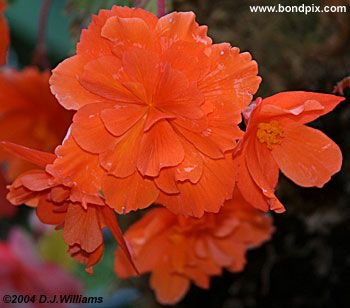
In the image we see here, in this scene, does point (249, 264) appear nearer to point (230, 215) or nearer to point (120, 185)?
point (230, 215)

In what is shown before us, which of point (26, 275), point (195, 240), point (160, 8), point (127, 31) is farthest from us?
point (26, 275)

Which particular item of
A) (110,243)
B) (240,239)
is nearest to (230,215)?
(240,239)

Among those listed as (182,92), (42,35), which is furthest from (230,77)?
(42,35)

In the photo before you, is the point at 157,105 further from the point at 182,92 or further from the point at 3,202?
the point at 3,202

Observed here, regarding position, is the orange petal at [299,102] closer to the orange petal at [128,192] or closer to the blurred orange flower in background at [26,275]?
the orange petal at [128,192]

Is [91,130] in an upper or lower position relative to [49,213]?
upper

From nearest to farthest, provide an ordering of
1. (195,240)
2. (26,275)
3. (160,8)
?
(160,8) < (195,240) < (26,275)

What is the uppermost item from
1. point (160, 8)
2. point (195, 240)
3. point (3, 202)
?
point (160, 8)

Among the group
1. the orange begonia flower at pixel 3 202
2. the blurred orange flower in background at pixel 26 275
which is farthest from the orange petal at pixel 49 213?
the blurred orange flower in background at pixel 26 275
